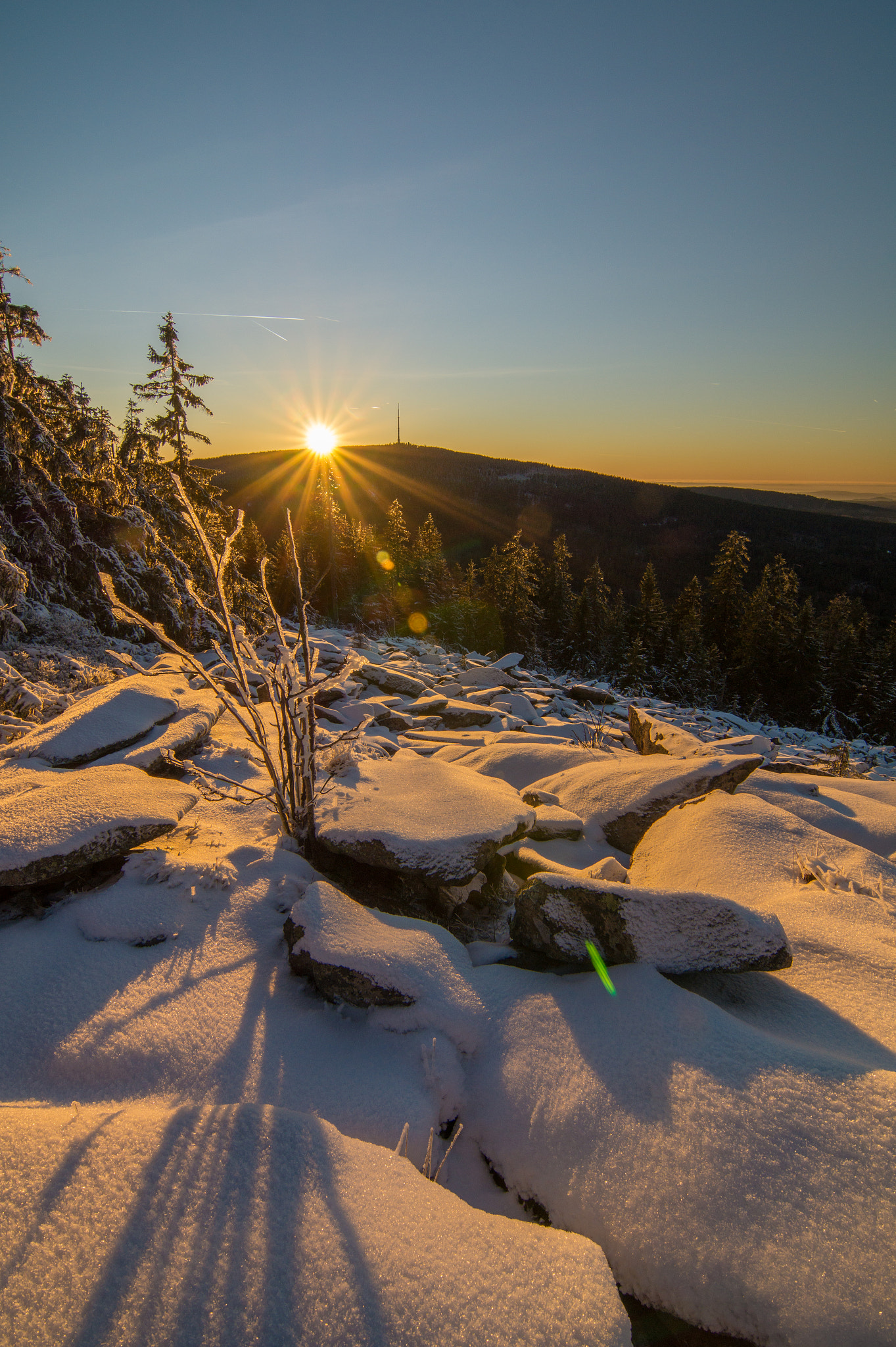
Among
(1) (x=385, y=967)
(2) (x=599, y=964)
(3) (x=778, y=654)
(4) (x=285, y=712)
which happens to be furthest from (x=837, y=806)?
(3) (x=778, y=654)

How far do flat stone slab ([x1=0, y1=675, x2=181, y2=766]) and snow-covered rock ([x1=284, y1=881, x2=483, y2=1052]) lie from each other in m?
2.49

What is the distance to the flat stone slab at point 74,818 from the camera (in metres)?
2.49

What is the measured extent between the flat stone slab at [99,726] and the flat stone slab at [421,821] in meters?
1.81

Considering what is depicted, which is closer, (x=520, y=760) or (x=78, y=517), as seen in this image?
(x=520, y=760)

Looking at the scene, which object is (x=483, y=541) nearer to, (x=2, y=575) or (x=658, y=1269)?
(x=2, y=575)

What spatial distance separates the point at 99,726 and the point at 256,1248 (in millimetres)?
3833

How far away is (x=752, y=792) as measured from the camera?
451 cm

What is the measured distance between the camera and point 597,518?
11206 centimetres

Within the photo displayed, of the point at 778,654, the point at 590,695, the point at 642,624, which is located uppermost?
the point at 642,624

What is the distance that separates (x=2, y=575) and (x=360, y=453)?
5723 inches

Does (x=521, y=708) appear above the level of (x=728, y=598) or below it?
below

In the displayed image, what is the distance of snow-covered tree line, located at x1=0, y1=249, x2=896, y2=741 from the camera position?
34.1ft

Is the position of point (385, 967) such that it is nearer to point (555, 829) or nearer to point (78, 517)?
point (555, 829)

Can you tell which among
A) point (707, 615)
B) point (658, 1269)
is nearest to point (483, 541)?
point (707, 615)
